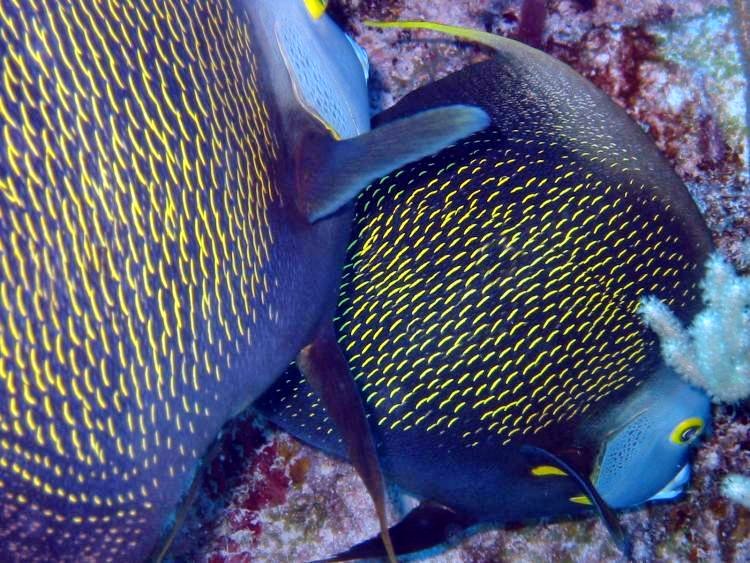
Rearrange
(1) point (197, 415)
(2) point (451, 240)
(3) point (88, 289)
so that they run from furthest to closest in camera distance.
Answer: (2) point (451, 240) → (1) point (197, 415) → (3) point (88, 289)

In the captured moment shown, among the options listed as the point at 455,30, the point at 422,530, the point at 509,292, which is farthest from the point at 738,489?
the point at 455,30

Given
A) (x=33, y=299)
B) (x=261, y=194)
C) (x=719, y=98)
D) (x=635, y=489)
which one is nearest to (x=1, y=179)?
(x=33, y=299)

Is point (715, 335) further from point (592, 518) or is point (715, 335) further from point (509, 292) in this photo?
point (592, 518)

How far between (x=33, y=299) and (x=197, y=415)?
404 millimetres

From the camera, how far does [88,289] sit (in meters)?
1.08

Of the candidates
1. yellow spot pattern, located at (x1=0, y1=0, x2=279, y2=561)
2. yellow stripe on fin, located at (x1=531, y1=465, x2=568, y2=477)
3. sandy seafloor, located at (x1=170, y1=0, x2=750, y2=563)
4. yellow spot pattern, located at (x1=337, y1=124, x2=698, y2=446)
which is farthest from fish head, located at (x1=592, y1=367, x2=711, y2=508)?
yellow spot pattern, located at (x1=0, y1=0, x2=279, y2=561)

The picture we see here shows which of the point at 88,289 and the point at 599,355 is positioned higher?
the point at 88,289

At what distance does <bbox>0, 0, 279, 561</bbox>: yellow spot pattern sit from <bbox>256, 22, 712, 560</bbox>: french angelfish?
22.0 inches

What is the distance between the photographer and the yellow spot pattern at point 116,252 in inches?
39.7

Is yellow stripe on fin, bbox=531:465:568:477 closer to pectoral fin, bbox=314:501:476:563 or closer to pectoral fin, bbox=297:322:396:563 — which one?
pectoral fin, bbox=314:501:476:563

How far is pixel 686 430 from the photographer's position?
2.10 metres

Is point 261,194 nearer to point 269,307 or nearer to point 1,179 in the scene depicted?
point 269,307

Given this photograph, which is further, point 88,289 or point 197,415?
point 197,415

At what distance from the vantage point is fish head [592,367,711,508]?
2.02 m
